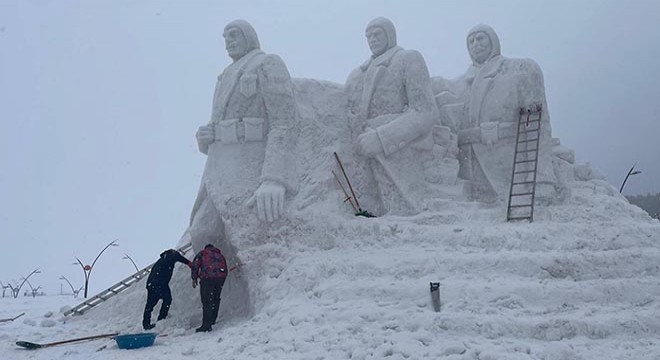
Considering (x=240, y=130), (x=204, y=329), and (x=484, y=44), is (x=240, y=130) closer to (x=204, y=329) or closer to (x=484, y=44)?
(x=204, y=329)

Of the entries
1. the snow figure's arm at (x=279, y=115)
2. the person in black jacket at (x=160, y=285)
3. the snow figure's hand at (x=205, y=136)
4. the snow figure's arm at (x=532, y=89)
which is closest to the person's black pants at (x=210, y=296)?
the person in black jacket at (x=160, y=285)

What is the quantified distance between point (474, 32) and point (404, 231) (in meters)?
4.04

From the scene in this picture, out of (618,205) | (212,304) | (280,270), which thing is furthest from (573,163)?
(212,304)

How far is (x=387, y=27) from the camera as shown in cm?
Answer: 965

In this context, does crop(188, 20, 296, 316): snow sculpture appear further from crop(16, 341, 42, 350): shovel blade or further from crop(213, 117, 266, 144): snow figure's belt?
crop(16, 341, 42, 350): shovel blade

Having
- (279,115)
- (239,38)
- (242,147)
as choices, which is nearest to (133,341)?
(242,147)

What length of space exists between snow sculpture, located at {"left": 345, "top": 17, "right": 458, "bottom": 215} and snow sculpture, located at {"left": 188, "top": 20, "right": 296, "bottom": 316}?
1.13 metres

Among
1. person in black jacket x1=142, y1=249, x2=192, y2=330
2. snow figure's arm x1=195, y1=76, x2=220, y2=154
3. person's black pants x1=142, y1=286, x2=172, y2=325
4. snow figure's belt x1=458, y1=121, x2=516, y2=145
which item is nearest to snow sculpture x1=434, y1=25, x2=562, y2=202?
snow figure's belt x1=458, y1=121, x2=516, y2=145

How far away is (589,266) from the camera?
22.2 ft

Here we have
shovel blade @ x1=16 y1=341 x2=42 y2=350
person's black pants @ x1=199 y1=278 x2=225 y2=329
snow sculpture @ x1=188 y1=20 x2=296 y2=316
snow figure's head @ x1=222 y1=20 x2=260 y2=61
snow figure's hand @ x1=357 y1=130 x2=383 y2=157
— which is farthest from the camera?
snow figure's head @ x1=222 y1=20 x2=260 y2=61

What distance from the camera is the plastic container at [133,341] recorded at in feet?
22.1

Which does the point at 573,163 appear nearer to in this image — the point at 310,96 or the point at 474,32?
the point at 474,32

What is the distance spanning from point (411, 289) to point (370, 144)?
276cm

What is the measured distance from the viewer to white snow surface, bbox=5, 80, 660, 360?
226 inches
